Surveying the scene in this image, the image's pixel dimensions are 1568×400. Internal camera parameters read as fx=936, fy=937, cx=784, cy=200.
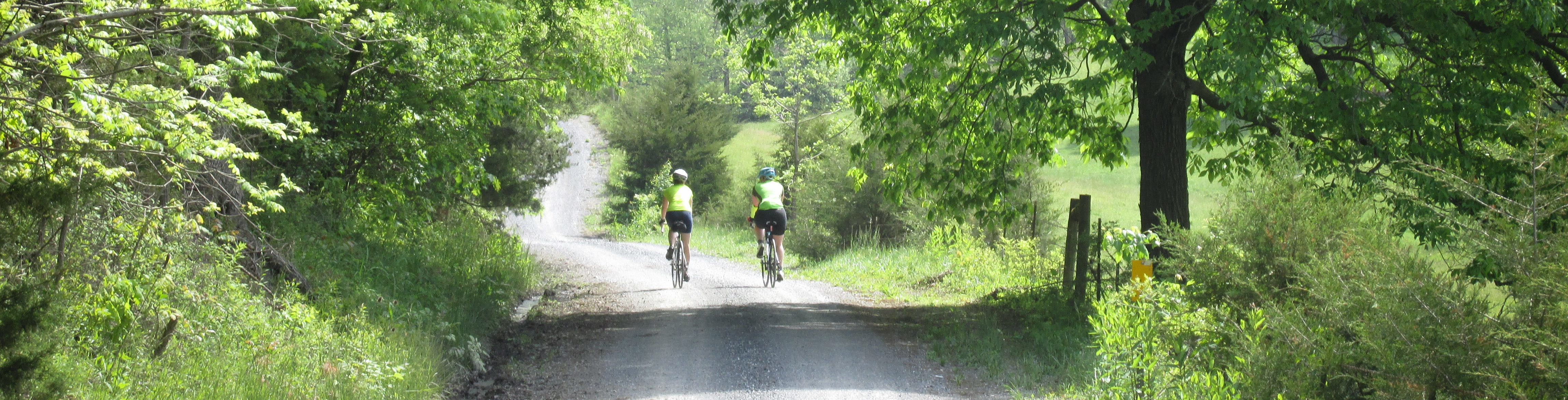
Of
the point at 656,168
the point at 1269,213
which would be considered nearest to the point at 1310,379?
the point at 1269,213

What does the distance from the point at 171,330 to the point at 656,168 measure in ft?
109

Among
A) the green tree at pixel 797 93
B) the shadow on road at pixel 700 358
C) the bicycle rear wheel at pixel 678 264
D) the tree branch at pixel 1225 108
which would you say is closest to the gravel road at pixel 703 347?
the shadow on road at pixel 700 358

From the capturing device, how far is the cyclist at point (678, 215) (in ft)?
44.7

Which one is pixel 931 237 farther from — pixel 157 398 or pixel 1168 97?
pixel 157 398

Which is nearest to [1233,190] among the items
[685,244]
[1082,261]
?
[1082,261]

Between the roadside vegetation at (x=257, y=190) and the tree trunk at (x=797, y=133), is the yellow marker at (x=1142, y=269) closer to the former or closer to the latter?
the roadside vegetation at (x=257, y=190)

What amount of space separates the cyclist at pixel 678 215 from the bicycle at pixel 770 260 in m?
1.14

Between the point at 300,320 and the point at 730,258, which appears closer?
the point at 300,320

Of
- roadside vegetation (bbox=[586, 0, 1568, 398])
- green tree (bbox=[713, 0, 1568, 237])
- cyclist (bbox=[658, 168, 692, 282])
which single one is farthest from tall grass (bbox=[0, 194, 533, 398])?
green tree (bbox=[713, 0, 1568, 237])

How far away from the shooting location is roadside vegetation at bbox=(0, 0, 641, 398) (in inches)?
163

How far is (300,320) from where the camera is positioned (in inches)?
268

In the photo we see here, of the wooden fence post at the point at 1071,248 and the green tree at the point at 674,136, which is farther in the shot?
the green tree at the point at 674,136

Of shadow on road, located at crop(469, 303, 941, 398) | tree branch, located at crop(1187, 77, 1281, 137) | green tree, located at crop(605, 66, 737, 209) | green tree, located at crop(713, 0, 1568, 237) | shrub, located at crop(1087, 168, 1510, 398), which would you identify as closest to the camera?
shrub, located at crop(1087, 168, 1510, 398)

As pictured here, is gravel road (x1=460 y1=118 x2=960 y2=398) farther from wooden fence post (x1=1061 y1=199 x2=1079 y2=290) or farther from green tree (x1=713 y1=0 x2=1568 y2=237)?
green tree (x1=713 y1=0 x2=1568 y2=237)
